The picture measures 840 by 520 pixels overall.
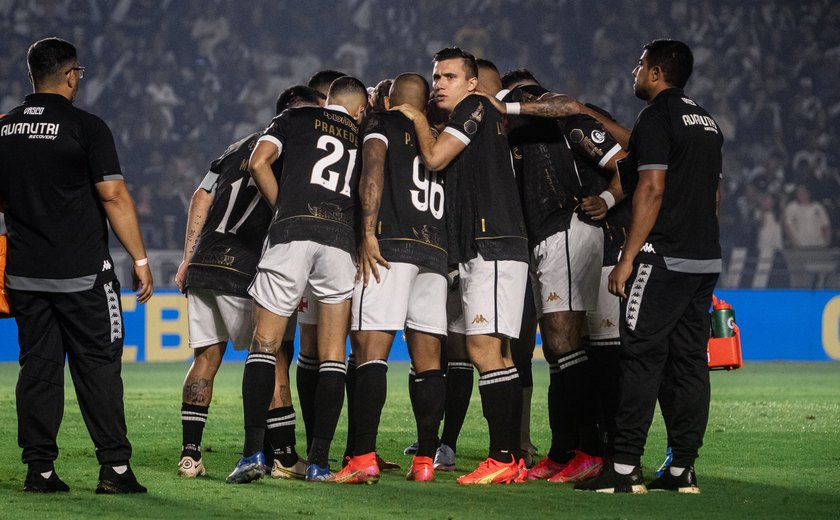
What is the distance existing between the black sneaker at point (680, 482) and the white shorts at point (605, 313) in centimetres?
92

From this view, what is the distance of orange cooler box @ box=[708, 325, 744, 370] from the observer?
20.2 ft

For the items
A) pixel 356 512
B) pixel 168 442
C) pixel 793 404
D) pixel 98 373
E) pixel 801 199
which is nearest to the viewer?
pixel 356 512

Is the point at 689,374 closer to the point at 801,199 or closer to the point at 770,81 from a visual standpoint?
the point at 801,199

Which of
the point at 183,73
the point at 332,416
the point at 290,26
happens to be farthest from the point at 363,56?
the point at 332,416

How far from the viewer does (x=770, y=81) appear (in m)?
19.8

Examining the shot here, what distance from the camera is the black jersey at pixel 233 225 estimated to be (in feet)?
19.5

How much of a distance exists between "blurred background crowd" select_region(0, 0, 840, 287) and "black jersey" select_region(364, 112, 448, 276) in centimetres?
1256

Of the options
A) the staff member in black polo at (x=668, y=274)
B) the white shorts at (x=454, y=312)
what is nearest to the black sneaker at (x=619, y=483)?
the staff member in black polo at (x=668, y=274)

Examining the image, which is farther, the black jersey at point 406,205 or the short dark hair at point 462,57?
the short dark hair at point 462,57

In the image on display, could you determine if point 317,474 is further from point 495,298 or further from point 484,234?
point 484,234

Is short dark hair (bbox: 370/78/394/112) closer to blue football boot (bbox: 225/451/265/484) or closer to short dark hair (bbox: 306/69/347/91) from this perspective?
short dark hair (bbox: 306/69/347/91)

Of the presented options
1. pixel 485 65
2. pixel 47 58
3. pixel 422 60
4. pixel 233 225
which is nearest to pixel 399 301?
pixel 233 225

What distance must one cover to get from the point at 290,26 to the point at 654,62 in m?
16.2

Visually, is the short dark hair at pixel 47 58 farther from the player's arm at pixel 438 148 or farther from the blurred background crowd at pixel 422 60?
the blurred background crowd at pixel 422 60
